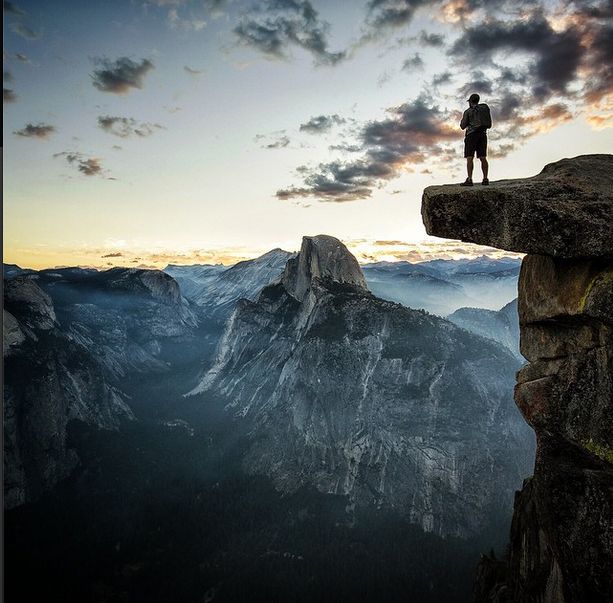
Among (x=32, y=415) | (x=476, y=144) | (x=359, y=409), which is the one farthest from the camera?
(x=359, y=409)

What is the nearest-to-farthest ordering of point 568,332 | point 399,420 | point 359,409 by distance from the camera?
1. point 568,332
2. point 399,420
3. point 359,409

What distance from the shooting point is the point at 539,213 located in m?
16.3

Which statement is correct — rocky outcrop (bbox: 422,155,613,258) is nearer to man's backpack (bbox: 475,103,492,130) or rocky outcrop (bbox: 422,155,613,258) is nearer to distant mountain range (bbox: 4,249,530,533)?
man's backpack (bbox: 475,103,492,130)

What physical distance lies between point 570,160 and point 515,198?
6.34 meters

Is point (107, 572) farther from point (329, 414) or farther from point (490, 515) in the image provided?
point (490, 515)

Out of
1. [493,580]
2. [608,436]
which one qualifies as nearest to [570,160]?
[608,436]

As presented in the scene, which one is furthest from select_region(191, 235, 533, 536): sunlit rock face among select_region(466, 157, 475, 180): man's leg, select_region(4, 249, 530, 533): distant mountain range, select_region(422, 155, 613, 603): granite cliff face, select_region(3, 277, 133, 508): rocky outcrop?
select_region(466, 157, 475, 180): man's leg

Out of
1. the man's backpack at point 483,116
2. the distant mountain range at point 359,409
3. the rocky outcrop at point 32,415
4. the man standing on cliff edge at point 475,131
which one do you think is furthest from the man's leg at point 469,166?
the rocky outcrop at point 32,415

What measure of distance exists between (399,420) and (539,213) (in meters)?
164

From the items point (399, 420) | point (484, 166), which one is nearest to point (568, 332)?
point (484, 166)

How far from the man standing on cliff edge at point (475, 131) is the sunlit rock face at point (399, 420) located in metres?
160

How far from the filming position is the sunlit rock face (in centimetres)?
15562

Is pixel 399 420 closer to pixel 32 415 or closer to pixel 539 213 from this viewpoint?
pixel 32 415

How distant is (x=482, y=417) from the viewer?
166 metres
